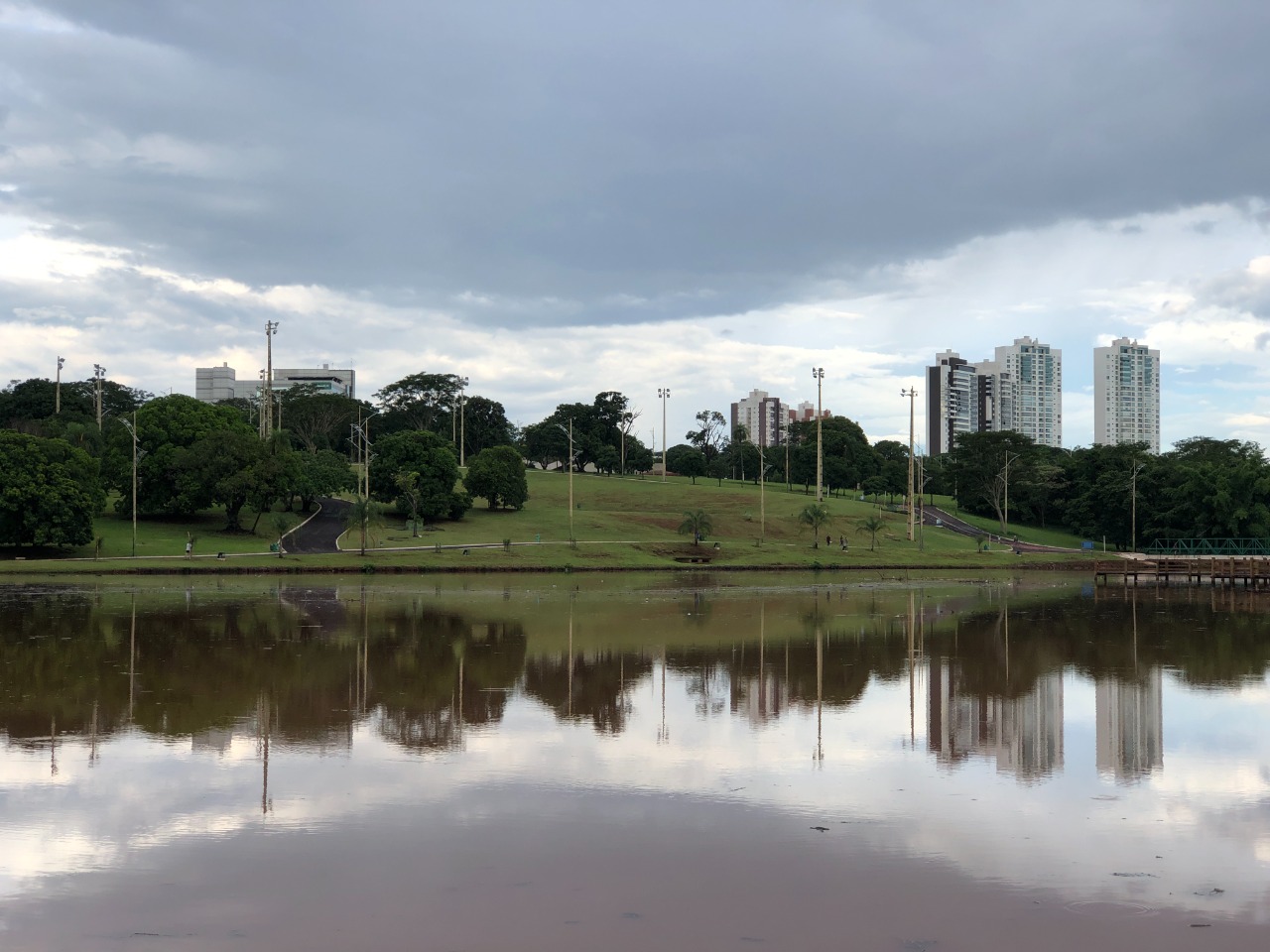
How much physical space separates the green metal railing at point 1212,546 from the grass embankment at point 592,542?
12.5 meters

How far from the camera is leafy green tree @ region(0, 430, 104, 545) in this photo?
201 feet

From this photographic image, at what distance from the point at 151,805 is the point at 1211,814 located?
12.3 meters

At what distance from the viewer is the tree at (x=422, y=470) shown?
286 ft

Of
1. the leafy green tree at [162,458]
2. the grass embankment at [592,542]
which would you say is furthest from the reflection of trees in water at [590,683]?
the leafy green tree at [162,458]

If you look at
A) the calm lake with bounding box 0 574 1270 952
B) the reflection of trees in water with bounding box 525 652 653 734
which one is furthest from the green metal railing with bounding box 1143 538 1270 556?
the reflection of trees in water with bounding box 525 652 653 734

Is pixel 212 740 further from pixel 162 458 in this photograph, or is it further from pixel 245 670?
Result: pixel 162 458

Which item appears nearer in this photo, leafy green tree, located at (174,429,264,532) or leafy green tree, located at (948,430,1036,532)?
leafy green tree, located at (174,429,264,532)

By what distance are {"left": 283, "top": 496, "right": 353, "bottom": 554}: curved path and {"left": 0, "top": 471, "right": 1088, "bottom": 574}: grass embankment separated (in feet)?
5.07

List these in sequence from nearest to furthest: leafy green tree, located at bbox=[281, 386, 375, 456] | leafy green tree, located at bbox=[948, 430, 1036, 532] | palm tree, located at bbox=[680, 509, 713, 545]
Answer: palm tree, located at bbox=[680, 509, 713, 545] < leafy green tree, located at bbox=[948, 430, 1036, 532] < leafy green tree, located at bbox=[281, 386, 375, 456]

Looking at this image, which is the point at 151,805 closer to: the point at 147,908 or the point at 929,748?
the point at 147,908

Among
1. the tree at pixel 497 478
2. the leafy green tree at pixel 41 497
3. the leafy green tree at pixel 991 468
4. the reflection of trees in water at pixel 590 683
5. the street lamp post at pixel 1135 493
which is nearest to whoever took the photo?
the reflection of trees in water at pixel 590 683

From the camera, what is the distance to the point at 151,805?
1250cm

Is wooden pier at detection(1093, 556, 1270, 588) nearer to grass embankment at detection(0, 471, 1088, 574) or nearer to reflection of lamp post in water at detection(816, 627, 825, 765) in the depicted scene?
grass embankment at detection(0, 471, 1088, 574)

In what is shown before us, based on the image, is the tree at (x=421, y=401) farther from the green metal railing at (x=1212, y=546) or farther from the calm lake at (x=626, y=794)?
the calm lake at (x=626, y=794)
